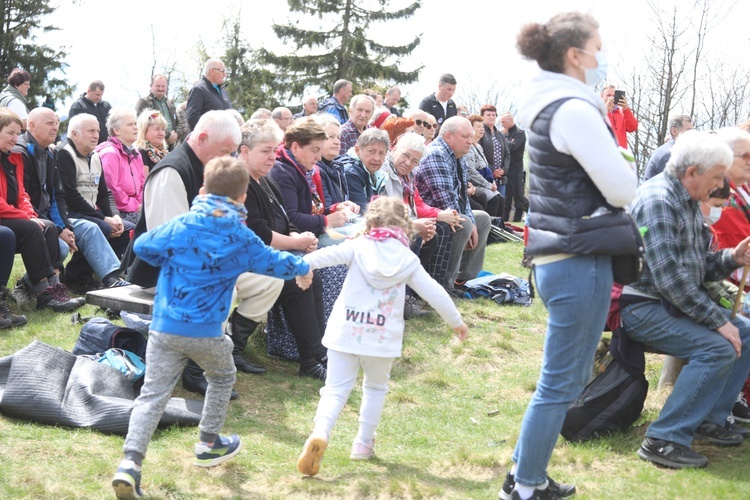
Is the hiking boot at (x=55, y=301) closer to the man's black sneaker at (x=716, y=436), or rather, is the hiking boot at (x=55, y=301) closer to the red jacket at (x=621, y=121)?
the man's black sneaker at (x=716, y=436)

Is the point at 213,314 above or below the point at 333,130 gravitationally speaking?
below

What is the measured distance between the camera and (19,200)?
23.2ft

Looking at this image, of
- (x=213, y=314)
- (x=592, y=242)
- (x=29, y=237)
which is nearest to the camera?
(x=592, y=242)

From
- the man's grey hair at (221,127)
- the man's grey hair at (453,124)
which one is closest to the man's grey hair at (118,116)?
the man's grey hair at (453,124)

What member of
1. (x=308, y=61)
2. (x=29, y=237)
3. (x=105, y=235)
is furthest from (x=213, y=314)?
(x=308, y=61)

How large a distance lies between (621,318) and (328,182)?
3224 millimetres

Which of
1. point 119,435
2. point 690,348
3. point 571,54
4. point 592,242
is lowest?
point 119,435

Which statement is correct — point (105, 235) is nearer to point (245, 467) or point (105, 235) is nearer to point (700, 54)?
point (245, 467)

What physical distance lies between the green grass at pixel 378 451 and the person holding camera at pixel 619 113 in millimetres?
5702

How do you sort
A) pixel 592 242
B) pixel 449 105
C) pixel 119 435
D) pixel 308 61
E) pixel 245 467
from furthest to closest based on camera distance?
1. pixel 308 61
2. pixel 449 105
3. pixel 119 435
4. pixel 245 467
5. pixel 592 242

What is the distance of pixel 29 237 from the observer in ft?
22.8

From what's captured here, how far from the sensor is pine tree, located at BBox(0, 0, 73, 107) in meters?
21.1

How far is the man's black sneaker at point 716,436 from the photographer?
477 centimetres

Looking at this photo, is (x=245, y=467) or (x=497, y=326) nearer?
(x=245, y=467)
